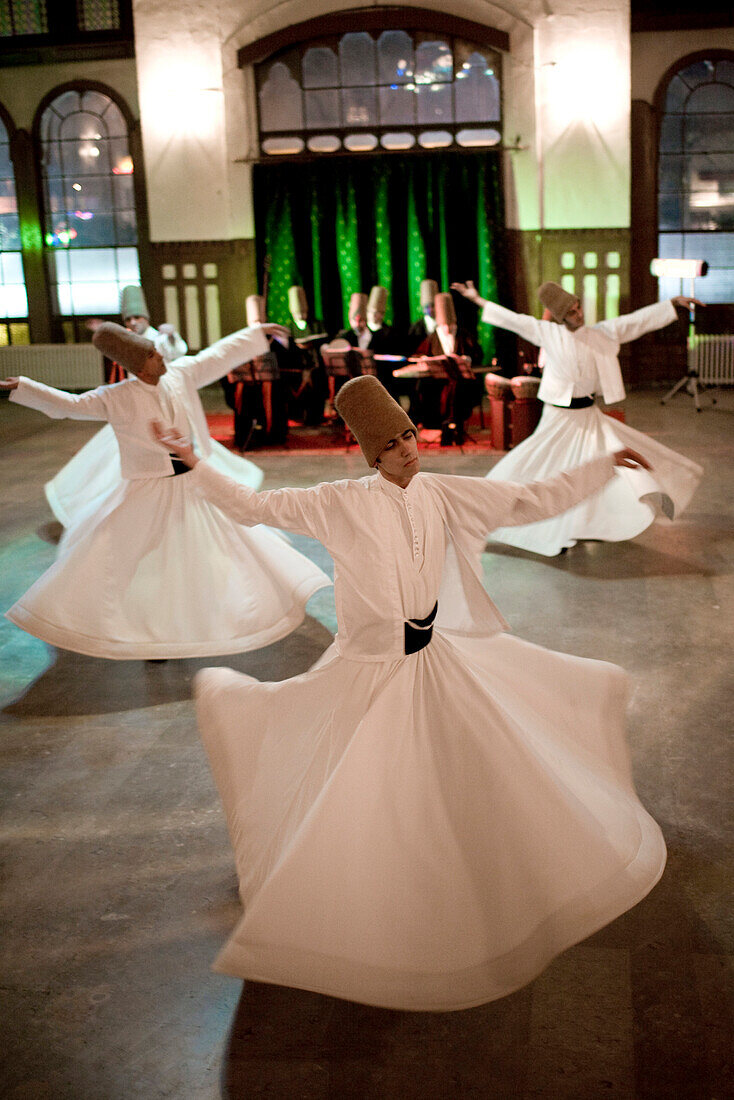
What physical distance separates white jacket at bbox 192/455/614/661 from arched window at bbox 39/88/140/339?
35.4 feet

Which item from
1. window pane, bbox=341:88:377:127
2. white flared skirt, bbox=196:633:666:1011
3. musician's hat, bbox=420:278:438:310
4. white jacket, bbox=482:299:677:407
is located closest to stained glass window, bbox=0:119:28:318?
window pane, bbox=341:88:377:127

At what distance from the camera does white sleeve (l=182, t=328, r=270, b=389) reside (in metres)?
4.74

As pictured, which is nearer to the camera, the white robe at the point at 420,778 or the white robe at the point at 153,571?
the white robe at the point at 420,778

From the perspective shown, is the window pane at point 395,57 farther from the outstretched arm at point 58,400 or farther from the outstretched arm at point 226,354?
the outstretched arm at point 58,400

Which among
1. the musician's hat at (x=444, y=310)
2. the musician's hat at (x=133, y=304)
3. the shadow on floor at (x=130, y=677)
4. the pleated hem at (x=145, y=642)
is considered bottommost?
the shadow on floor at (x=130, y=677)

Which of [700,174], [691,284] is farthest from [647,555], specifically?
[700,174]

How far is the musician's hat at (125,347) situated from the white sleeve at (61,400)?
0.14 metres

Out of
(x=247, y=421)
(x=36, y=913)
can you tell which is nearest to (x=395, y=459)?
(x=36, y=913)

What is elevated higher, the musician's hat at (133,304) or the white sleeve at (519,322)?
the musician's hat at (133,304)

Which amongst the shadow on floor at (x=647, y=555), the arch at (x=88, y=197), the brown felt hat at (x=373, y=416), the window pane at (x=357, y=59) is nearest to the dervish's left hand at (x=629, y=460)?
the brown felt hat at (x=373, y=416)

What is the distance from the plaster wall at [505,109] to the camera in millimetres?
11031

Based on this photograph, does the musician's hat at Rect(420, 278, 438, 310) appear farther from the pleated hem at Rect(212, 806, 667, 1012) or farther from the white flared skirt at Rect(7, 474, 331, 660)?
the pleated hem at Rect(212, 806, 667, 1012)

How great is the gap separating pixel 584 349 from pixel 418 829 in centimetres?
390

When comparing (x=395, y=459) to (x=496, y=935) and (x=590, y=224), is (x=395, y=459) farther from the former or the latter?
(x=590, y=224)
